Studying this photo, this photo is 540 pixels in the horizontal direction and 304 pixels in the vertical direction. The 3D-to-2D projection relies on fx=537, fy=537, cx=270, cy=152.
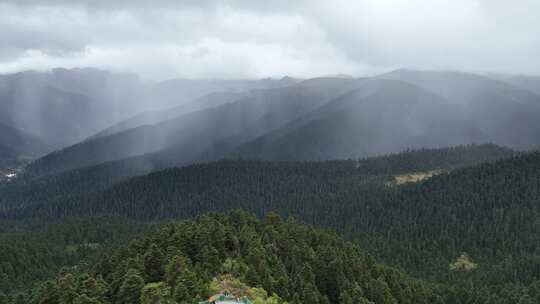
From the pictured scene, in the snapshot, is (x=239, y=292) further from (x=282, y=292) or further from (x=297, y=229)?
(x=297, y=229)

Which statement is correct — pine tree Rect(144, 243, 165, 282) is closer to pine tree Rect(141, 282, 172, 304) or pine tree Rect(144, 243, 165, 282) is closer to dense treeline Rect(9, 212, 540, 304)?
dense treeline Rect(9, 212, 540, 304)

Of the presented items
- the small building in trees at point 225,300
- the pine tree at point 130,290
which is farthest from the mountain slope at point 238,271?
the small building in trees at point 225,300

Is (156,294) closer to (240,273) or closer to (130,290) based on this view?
(130,290)

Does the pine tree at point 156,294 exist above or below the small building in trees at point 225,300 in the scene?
above

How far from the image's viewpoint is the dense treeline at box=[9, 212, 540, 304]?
8850cm

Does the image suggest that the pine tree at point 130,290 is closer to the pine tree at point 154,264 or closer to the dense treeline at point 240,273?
the dense treeline at point 240,273

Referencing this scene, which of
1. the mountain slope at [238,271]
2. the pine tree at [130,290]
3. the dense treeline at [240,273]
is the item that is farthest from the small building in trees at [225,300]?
the pine tree at [130,290]

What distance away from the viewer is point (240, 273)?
101m

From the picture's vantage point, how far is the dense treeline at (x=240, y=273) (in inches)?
3484

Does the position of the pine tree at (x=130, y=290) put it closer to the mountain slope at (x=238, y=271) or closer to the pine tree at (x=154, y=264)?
the mountain slope at (x=238, y=271)

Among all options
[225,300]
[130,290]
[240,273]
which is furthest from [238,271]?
[130,290]

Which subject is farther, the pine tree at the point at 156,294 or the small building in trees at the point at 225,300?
the small building in trees at the point at 225,300

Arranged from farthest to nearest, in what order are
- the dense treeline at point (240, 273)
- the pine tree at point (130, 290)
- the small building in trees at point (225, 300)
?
the dense treeline at point (240, 273)
the pine tree at point (130, 290)
the small building in trees at point (225, 300)

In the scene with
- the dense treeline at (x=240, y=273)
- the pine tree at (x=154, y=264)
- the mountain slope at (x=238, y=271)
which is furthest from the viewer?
the pine tree at (x=154, y=264)
